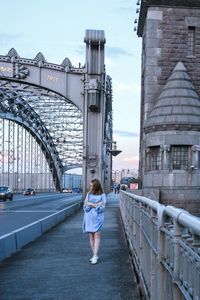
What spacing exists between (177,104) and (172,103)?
36 centimetres

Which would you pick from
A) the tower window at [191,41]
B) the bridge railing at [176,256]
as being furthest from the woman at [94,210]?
the tower window at [191,41]

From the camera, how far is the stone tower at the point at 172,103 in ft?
96.8

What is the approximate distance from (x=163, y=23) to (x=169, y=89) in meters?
4.86

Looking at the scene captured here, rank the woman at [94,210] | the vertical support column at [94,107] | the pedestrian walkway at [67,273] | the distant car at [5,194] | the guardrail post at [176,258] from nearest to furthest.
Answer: the guardrail post at [176,258], the pedestrian walkway at [67,273], the woman at [94,210], the vertical support column at [94,107], the distant car at [5,194]

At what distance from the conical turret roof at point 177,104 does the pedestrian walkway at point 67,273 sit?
16.7m

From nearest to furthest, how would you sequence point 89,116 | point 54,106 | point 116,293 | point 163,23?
point 116,293 < point 163,23 < point 89,116 < point 54,106

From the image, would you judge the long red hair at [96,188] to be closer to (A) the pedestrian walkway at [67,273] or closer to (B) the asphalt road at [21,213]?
(A) the pedestrian walkway at [67,273]

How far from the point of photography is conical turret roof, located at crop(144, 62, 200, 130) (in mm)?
29575

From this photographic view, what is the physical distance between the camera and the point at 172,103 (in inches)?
1200

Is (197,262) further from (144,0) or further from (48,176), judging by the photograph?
(48,176)

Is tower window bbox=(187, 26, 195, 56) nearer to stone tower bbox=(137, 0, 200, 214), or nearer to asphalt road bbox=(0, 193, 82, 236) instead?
stone tower bbox=(137, 0, 200, 214)

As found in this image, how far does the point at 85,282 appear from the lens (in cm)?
843

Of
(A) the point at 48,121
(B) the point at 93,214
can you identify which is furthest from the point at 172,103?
(A) the point at 48,121

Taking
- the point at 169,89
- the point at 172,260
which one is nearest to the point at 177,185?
the point at 169,89
